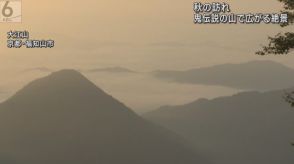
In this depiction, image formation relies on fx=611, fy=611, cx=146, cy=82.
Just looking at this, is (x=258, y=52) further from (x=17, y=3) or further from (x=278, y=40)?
(x=17, y=3)

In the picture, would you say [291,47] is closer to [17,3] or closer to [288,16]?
[288,16]

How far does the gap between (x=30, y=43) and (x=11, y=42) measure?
1.92 metres

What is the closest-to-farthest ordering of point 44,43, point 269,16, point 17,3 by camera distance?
point 269,16 → point 44,43 → point 17,3

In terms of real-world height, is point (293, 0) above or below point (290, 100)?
above

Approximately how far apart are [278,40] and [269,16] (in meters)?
14.5

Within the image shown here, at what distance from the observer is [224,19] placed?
3794cm

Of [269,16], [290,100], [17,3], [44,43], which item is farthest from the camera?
[17,3]

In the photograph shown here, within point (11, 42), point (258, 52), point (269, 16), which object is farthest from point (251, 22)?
point (11, 42)

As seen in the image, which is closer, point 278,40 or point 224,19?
point 278,40

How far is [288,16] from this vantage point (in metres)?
22.9

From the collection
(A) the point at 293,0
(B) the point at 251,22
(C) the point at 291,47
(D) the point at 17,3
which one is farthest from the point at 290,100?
(D) the point at 17,3

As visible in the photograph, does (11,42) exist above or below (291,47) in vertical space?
below

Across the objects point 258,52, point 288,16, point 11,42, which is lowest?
point 11,42

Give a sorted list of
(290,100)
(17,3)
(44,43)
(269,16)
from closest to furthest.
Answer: (290,100), (269,16), (44,43), (17,3)
